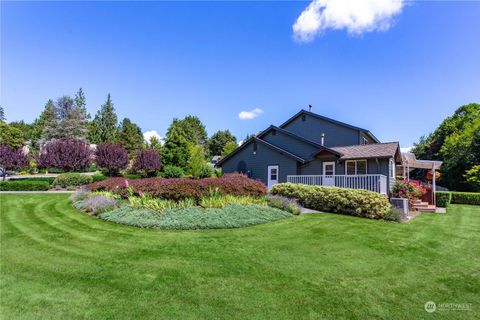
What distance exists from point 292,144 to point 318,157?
8.04 feet

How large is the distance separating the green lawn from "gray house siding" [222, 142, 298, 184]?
10539 mm

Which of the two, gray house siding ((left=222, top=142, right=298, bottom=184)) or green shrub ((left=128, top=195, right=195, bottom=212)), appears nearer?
green shrub ((left=128, top=195, right=195, bottom=212))

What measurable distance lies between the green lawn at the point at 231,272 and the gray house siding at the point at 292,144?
10931 mm

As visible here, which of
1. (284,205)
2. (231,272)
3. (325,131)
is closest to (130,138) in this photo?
(325,131)

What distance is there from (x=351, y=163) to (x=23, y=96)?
61.7 ft

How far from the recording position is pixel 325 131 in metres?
22.0

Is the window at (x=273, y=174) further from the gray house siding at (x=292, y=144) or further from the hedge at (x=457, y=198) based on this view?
the hedge at (x=457, y=198)

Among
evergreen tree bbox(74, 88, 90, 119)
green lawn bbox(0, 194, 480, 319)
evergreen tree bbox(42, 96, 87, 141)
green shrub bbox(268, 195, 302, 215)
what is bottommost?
green lawn bbox(0, 194, 480, 319)

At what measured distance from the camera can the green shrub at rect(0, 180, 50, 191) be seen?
56.4 ft

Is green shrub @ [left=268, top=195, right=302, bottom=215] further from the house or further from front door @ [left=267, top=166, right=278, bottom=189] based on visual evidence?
front door @ [left=267, top=166, right=278, bottom=189]

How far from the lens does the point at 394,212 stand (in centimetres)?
1058

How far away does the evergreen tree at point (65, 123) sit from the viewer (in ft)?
160

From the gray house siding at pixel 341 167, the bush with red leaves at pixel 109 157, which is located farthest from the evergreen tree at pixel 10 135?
the gray house siding at pixel 341 167

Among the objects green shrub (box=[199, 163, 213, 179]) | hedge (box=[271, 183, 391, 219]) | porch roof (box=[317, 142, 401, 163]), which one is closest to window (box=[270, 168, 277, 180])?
porch roof (box=[317, 142, 401, 163])
